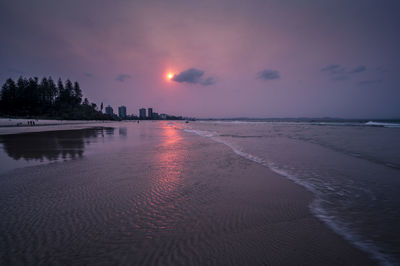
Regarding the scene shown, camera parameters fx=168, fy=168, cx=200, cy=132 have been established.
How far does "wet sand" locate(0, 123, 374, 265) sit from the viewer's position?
2787 mm

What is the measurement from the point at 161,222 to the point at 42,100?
388ft

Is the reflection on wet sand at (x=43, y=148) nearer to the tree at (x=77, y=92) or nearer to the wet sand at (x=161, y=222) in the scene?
the wet sand at (x=161, y=222)

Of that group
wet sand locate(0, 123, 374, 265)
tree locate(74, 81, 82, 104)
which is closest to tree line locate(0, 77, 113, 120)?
tree locate(74, 81, 82, 104)

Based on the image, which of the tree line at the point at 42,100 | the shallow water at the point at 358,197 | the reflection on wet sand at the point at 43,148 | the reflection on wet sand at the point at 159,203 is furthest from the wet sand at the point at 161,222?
the tree line at the point at 42,100

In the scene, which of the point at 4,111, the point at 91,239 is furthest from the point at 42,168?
the point at 4,111

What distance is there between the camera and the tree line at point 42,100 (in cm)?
7825

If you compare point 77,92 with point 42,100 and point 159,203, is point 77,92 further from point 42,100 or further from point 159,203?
point 159,203

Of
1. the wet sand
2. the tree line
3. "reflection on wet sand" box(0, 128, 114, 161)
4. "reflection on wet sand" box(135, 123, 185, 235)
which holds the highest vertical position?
the tree line

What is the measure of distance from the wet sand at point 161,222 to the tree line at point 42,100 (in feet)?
345

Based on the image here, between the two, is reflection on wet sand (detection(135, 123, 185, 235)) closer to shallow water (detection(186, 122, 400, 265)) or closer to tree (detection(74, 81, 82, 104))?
shallow water (detection(186, 122, 400, 265))

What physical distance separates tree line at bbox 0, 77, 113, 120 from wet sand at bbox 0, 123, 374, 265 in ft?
345

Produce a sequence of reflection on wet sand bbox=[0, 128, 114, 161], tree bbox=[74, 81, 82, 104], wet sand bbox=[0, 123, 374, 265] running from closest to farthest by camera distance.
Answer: wet sand bbox=[0, 123, 374, 265]
reflection on wet sand bbox=[0, 128, 114, 161]
tree bbox=[74, 81, 82, 104]

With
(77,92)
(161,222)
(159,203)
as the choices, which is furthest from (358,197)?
(77,92)

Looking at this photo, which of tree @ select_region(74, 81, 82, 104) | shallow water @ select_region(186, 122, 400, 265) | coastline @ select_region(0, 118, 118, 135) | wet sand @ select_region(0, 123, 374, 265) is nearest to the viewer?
wet sand @ select_region(0, 123, 374, 265)
